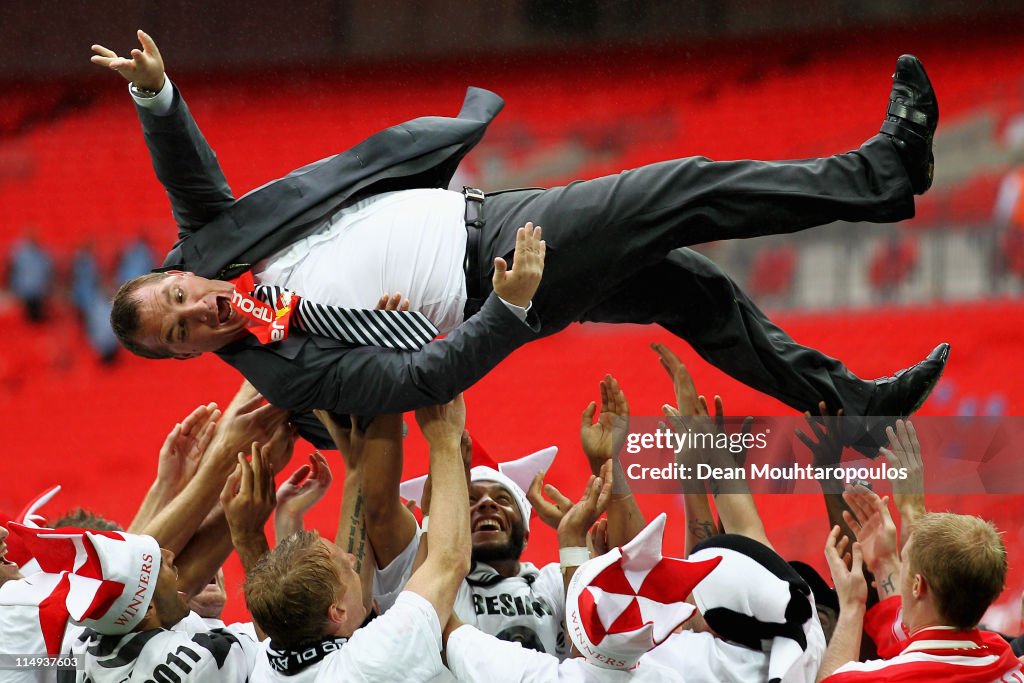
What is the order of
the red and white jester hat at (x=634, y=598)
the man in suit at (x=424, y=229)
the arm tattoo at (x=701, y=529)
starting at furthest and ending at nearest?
the arm tattoo at (x=701, y=529) → the man in suit at (x=424, y=229) → the red and white jester hat at (x=634, y=598)

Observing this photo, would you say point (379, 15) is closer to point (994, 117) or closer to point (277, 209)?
point (994, 117)

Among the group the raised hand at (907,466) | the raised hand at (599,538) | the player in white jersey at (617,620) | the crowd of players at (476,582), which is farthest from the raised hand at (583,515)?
the raised hand at (907,466)

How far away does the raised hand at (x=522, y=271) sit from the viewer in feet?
6.16

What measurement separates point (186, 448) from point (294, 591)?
0.78 meters

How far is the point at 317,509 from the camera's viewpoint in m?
4.52

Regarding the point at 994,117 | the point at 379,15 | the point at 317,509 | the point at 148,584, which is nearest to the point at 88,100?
the point at 379,15

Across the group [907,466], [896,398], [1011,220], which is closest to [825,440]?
[896,398]

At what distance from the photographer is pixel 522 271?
1.88 m

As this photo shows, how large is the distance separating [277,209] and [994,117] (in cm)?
387

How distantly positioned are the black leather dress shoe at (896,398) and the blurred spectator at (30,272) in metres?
3.99

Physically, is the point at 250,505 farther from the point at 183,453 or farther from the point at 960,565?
the point at 960,565

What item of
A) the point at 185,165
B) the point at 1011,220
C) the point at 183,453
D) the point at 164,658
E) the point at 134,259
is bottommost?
the point at 164,658

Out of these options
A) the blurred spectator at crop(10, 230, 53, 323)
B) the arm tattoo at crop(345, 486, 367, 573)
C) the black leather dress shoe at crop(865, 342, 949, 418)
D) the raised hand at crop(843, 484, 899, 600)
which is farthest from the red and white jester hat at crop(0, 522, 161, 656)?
the blurred spectator at crop(10, 230, 53, 323)

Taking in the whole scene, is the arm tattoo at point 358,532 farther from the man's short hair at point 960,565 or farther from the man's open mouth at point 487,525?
the man's short hair at point 960,565
